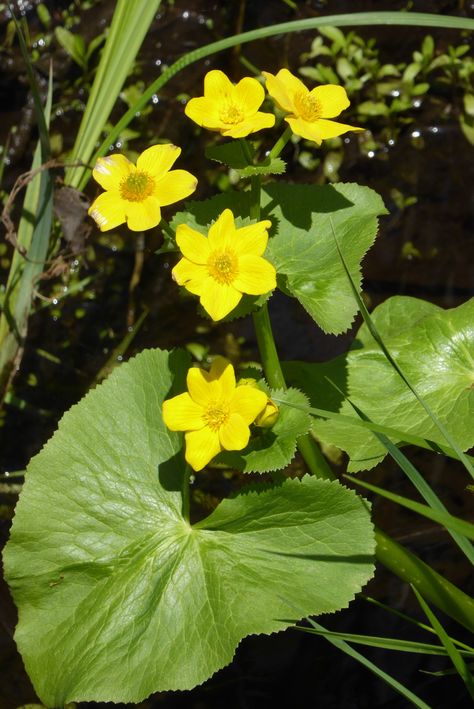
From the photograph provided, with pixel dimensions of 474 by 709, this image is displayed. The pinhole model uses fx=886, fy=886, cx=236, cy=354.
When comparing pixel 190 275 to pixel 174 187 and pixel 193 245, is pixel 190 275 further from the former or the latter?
pixel 174 187

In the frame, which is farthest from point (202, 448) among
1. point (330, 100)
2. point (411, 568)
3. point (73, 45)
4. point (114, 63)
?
point (73, 45)

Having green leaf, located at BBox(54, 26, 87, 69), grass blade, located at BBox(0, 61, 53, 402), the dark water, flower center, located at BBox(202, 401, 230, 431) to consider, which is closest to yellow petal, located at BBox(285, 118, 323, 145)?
flower center, located at BBox(202, 401, 230, 431)

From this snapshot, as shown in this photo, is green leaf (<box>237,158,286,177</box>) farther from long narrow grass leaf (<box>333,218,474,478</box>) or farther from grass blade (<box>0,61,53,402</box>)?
grass blade (<box>0,61,53,402</box>)

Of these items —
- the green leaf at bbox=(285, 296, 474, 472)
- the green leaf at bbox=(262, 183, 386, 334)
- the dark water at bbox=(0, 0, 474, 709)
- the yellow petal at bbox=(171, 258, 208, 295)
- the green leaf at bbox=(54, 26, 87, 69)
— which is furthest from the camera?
the green leaf at bbox=(54, 26, 87, 69)

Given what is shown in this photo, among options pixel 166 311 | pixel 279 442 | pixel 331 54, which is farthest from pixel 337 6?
pixel 279 442

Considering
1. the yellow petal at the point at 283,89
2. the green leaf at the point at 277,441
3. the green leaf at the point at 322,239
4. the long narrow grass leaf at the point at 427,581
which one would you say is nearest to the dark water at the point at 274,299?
the long narrow grass leaf at the point at 427,581

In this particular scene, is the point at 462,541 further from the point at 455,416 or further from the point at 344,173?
the point at 344,173

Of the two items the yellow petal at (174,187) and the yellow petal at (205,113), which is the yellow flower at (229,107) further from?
the yellow petal at (174,187)
